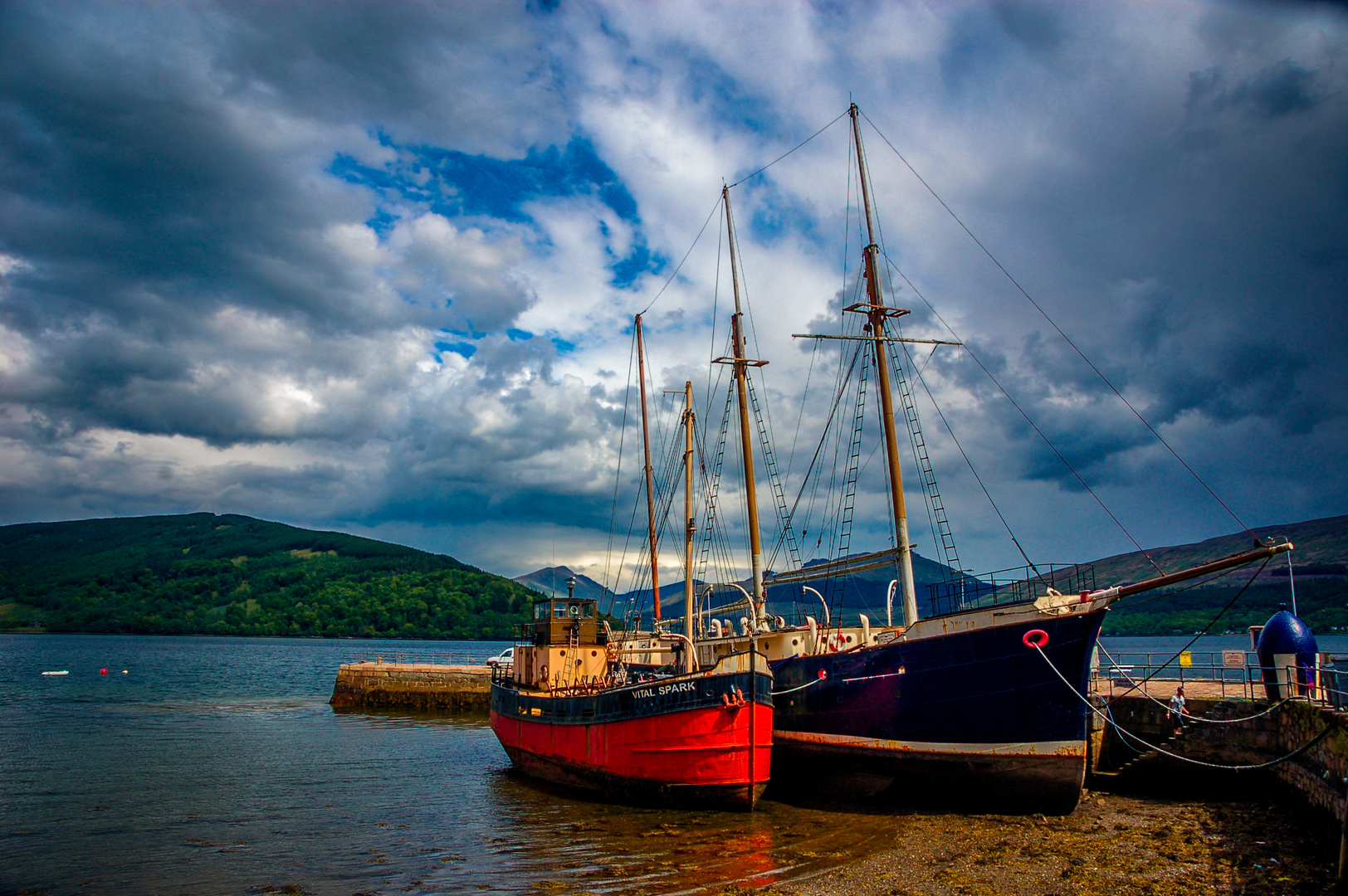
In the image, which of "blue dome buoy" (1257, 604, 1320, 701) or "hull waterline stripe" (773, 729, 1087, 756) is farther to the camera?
"blue dome buoy" (1257, 604, 1320, 701)

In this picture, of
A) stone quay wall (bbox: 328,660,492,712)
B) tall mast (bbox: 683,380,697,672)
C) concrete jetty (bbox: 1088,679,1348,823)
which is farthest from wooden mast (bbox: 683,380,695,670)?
stone quay wall (bbox: 328,660,492,712)

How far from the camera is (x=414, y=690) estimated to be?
56281 millimetres

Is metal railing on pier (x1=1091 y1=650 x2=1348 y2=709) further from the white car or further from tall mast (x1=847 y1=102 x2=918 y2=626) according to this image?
the white car

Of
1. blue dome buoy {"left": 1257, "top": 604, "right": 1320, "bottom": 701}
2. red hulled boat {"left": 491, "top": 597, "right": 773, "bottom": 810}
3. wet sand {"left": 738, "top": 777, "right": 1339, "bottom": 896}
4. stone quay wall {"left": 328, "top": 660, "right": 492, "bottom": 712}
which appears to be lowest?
stone quay wall {"left": 328, "top": 660, "right": 492, "bottom": 712}

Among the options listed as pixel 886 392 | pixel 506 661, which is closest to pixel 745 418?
pixel 886 392

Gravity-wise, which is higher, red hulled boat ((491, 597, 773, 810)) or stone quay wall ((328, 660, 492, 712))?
red hulled boat ((491, 597, 773, 810))

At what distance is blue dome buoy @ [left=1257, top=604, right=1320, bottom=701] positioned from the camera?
69.1ft

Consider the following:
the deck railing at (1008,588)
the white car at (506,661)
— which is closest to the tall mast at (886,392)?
the deck railing at (1008,588)

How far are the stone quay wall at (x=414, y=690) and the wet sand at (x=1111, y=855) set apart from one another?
42.4 m

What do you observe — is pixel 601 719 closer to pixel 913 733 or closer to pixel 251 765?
pixel 913 733

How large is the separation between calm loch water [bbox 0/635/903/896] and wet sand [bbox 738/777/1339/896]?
1301 mm

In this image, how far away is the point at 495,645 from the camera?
18275cm

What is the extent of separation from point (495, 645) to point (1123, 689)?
555ft

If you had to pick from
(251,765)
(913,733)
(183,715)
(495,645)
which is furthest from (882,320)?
(495,645)
